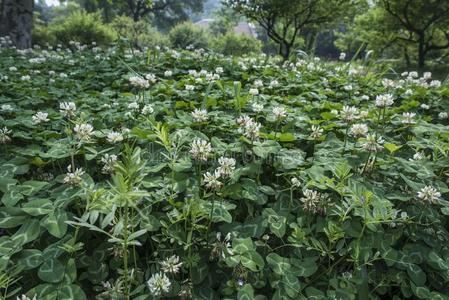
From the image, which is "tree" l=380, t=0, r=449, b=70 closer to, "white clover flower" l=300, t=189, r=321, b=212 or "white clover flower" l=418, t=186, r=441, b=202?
"white clover flower" l=418, t=186, r=441, b=202

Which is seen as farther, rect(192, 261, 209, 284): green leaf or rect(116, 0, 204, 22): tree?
rect(116, 0, 204, 22): tree

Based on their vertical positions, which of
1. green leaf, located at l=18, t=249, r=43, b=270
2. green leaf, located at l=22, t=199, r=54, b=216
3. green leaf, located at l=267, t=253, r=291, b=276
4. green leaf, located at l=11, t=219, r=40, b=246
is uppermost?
green leaf, located at l=22, t=199, r=54, b=216

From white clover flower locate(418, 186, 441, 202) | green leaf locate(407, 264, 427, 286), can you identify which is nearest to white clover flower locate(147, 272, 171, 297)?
green leaf locate(407, 264, 427, 286)

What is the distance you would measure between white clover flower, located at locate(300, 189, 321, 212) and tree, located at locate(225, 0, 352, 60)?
16.6m

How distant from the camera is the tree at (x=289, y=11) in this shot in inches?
704

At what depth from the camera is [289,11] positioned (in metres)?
18.0

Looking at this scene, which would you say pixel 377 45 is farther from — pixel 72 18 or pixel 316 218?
pixel 316 218

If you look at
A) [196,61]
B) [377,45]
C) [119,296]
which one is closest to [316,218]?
[119,296]

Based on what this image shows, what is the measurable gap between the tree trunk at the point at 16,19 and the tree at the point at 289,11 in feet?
38.5

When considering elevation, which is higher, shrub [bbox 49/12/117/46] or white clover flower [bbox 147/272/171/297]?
white clover flower [bbox 147/272/171/297]

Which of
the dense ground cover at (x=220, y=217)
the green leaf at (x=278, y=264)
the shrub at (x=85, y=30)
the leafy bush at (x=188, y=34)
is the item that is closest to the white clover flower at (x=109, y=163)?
the dense ground cover at (x=220, y=217)

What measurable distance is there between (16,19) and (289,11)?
1291 centimetres

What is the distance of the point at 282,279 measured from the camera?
1665 millimetres

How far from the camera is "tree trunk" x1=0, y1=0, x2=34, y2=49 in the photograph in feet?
28.2
